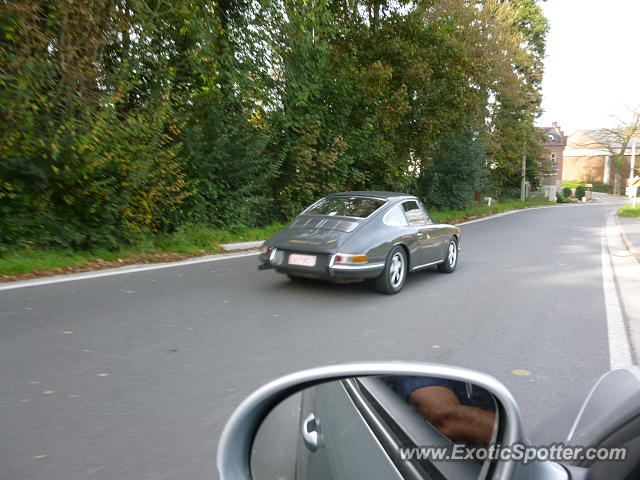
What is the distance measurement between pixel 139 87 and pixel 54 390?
9.81m

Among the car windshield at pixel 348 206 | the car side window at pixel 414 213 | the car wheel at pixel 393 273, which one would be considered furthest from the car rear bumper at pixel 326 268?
the car side window at pixel 414 213

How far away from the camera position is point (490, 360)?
5.01 m

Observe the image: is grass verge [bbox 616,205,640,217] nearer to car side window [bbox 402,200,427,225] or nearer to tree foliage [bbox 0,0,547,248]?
tree foliage [bbox 0,0,547,248]

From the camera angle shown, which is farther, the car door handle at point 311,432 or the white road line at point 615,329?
the white road line at point 615,329

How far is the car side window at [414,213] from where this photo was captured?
Answer: 8.72 m

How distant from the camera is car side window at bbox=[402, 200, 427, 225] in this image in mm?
8716

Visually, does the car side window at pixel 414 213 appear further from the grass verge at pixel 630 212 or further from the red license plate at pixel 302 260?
the grass verge at pixel 630 212

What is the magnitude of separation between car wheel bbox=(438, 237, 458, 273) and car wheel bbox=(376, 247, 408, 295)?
5.57ft

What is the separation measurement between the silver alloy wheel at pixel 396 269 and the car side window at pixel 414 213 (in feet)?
2.55

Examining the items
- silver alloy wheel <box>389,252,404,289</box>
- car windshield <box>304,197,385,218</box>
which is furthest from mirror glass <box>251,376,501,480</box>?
car windshield <box>304,197,385,218</box>

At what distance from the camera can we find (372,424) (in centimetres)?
168

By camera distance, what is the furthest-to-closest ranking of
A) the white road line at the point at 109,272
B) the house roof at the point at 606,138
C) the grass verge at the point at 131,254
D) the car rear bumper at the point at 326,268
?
the house roof at the point at 606,138, the grass verge at the point at 131,254, the white road line at the point at 109,272, the car rear bumper at the point at 326,268

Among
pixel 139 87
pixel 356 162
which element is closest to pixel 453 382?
pixel 139 87

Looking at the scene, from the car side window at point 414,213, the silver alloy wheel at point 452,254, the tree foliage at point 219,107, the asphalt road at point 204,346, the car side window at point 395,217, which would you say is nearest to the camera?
the asphalt road at point 204,346
